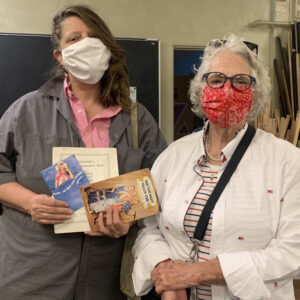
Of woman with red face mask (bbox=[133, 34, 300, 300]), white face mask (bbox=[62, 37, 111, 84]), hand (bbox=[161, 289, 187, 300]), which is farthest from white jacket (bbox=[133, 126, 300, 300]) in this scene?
white face mask (bbox=[62, 37, 111, 84])

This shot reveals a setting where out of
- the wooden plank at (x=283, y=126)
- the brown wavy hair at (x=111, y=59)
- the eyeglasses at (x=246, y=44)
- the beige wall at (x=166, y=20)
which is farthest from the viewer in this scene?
the wooden plank at (x=283, y=126)

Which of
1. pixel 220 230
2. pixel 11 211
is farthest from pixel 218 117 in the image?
pixel 11 211

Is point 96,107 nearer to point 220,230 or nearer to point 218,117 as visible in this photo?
point 218,117

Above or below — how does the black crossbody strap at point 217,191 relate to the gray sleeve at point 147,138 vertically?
below

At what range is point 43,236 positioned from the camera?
4.20ft

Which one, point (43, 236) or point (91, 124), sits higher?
point (91, 124)

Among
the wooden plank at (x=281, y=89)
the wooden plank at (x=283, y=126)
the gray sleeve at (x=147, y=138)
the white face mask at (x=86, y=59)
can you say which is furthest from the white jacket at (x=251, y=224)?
the wooden plank at (x=281, y=89)

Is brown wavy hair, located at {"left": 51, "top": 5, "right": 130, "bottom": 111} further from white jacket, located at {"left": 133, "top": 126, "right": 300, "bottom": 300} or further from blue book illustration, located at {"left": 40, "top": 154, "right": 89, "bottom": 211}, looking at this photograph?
white jacket, located at {"left": 133, "top": 126, "right": 300, "bottom": 300}

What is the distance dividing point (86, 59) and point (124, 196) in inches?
24.3

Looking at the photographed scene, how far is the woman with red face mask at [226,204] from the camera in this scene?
1.07 m

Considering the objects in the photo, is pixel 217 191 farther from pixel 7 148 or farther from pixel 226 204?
pixel 7 148

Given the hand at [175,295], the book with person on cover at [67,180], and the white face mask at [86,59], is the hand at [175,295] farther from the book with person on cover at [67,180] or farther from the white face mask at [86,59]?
the white face mask at [86,59]

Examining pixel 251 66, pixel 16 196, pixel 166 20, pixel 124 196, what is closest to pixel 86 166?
pixel 124 196

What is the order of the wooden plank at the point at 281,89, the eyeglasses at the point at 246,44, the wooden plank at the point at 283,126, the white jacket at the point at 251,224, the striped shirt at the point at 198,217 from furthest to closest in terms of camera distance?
the wooden plank at the point at 281,89, the wooden plank at the point at 283,126, the eyeglasses at the point at 246,44, the striped shirt at the point at 198,217, the white jacket at the point at 251,224
